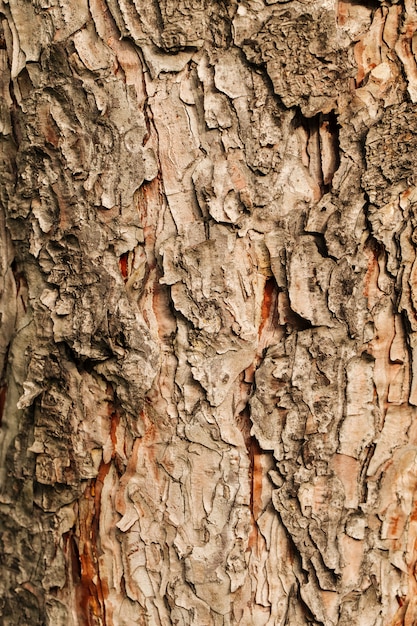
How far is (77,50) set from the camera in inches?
52.4

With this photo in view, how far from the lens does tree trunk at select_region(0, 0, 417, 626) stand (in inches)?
50.8

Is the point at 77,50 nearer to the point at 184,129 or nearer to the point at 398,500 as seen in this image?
the point at 184,129

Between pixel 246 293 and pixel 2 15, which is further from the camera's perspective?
pixel 2 15

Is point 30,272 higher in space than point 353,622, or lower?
higher

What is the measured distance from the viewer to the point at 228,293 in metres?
1.32

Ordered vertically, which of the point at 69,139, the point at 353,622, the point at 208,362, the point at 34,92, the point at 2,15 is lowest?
the point at 353,622

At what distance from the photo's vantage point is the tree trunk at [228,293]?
50.8 inches

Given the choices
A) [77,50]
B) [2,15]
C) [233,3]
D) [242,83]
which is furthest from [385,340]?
[2,15]

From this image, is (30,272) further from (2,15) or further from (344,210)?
(344,210)

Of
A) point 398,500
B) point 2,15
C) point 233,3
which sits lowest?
point 398,500

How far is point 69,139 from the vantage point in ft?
4.43

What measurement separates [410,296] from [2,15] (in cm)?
104

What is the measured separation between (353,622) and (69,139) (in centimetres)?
112

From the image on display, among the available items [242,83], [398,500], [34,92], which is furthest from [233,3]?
[398,500]
